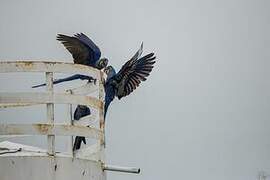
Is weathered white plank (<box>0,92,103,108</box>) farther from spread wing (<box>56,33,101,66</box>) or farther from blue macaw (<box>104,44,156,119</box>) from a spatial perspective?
spread wing (<box>56,33,101,66</box>)

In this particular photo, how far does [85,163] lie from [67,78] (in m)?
2.53

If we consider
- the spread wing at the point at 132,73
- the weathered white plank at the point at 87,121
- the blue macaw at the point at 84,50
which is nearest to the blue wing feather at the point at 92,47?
the blue macaw at the point at 84,50

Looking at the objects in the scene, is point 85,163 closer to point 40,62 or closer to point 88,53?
point 40,62

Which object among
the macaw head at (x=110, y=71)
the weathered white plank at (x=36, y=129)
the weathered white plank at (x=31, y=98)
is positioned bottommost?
the weathered white plank at (x=36, y=129)

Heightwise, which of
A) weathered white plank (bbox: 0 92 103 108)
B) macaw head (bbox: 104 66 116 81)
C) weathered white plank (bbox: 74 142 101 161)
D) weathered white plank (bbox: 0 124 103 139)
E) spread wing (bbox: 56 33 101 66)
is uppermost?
spread wing (bbox: 56 33 101 66)

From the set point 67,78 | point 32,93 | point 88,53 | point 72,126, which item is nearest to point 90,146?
point 72,126

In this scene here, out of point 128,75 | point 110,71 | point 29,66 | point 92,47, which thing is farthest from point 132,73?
point 29,66

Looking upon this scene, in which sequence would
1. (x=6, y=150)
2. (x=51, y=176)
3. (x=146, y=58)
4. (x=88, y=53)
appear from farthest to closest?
(x=146, y=58) → (x=88, y=53) → (x=6, y=150) → (x=51, y=176)

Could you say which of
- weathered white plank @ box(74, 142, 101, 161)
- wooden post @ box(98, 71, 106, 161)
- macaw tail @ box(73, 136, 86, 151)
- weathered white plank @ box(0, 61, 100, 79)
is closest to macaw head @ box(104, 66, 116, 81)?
macaw tail @ box(73, 136, 86, 151)

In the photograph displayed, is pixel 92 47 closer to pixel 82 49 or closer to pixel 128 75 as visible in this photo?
pixel 82 49

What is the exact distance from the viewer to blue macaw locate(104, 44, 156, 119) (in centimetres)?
959

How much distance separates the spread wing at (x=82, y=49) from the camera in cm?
941

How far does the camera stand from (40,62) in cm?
625

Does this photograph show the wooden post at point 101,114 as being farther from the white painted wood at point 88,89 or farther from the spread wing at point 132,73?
the spread wing at point 132,73
